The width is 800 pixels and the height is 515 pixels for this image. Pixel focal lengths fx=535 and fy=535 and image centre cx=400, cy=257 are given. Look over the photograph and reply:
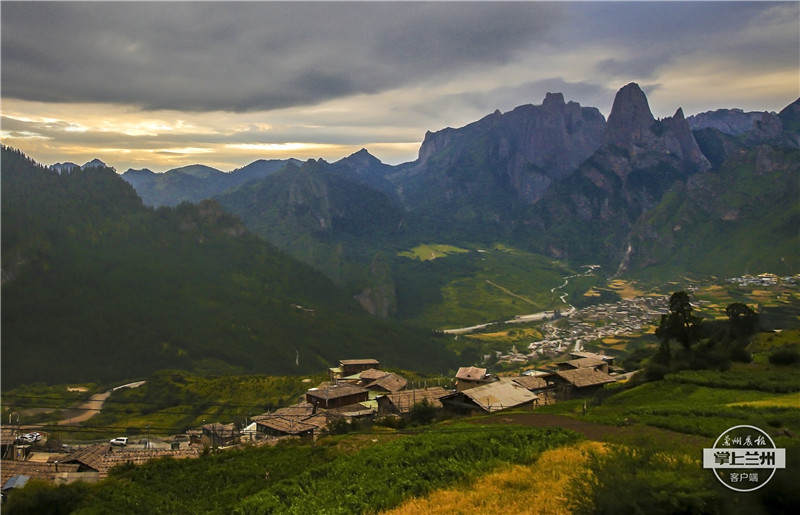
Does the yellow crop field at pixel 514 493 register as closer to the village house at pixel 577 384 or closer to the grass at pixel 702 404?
the grass at pixel 702 404

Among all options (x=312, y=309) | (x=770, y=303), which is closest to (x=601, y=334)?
(x=770, y=303)

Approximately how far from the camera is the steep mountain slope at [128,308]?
422 ft

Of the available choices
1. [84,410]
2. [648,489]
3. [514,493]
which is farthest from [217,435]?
[648,489]

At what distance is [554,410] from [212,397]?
64.9 meters

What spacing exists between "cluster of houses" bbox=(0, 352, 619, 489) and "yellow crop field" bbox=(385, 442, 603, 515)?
20204 millimetres

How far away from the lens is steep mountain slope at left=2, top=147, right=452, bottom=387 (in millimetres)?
128500

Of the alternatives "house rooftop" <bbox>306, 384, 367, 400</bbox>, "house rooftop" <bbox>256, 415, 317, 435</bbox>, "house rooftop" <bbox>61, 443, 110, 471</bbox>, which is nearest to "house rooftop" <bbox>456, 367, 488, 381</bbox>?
"house rooftop" <bbox>306, 384, 367, 400</bbox>

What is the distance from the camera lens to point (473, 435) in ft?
106

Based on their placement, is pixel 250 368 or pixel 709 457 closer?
pixel 709 457

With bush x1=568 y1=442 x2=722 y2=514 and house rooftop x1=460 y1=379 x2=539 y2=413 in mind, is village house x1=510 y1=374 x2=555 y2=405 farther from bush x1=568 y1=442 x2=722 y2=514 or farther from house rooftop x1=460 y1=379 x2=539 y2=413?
bush x1=568 y1=442 x2=722 y2=514

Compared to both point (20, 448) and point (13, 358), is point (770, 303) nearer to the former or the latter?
point (20, 448)

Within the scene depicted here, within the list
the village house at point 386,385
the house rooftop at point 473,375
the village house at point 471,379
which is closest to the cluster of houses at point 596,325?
the village house at point 386,385

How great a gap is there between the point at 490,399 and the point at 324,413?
57.4ft

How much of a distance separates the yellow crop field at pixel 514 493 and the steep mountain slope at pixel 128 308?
373ft
